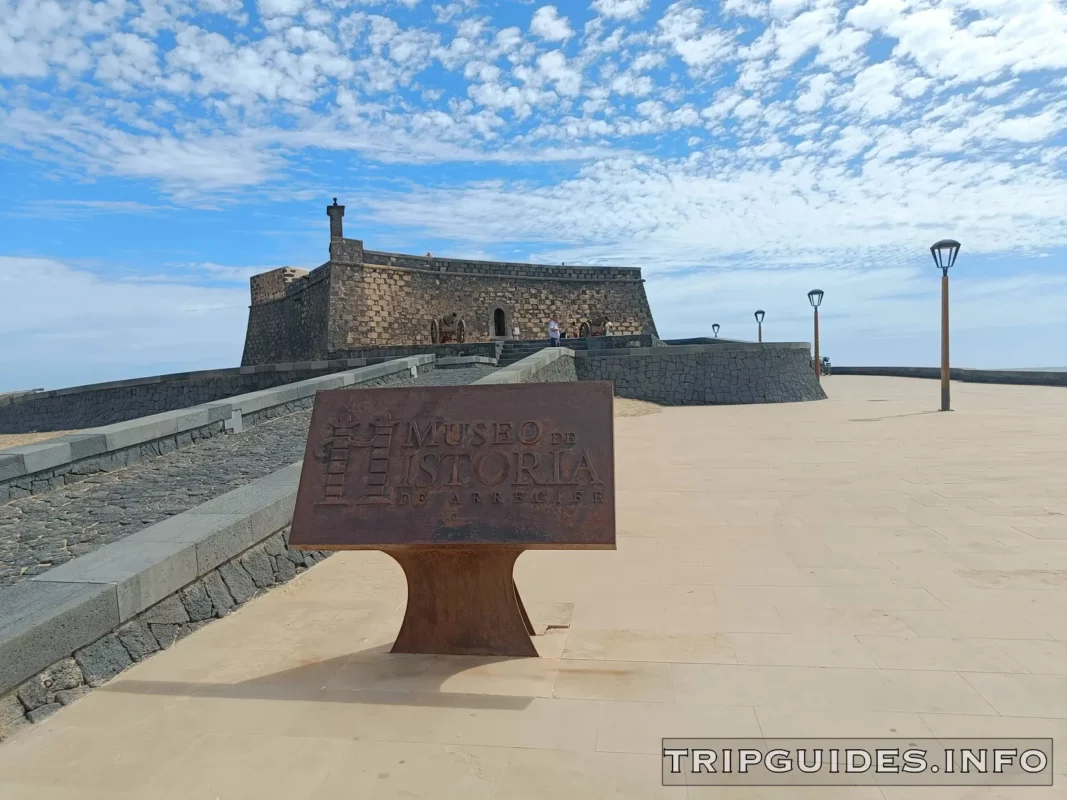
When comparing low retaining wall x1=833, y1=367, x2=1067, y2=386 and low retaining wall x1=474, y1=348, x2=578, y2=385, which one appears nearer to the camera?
low retaining wall x1=474, y1=348, x2=578, y2=385

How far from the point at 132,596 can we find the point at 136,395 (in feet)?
59.3

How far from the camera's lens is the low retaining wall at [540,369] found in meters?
10.5

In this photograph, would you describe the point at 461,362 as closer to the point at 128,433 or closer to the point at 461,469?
the point at 128,433

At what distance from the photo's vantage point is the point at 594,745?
233 centimetres

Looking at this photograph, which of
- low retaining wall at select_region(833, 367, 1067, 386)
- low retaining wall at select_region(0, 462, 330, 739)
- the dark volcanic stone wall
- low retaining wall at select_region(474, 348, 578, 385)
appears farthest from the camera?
the dark volcanic stone wall

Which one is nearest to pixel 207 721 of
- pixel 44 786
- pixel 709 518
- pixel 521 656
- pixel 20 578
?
pixel 44 786

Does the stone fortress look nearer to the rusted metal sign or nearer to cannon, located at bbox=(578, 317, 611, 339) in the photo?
the rusted metal sign

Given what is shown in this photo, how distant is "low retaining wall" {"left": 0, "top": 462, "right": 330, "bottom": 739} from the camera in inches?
107

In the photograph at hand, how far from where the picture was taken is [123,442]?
678 cm

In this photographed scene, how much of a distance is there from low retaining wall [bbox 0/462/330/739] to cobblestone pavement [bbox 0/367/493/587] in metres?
0.63

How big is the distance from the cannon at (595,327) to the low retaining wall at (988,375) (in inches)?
459

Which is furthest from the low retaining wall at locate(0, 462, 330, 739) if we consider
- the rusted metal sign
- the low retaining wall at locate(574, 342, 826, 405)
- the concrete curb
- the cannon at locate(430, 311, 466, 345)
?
the cannon at locate(430, 311, 466, 345)

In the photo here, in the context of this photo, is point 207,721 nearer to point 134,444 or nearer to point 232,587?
point 232,587

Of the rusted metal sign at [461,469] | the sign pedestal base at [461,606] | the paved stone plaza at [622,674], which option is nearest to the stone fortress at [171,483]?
the paved stone plaza at [622,674]
